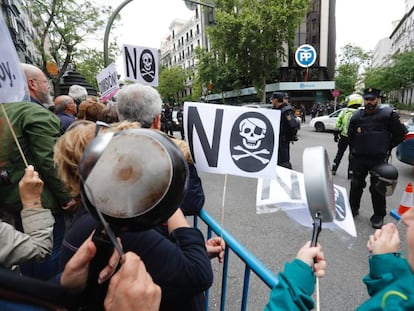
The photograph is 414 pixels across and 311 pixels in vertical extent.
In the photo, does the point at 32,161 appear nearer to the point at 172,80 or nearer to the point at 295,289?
the point at 295,289

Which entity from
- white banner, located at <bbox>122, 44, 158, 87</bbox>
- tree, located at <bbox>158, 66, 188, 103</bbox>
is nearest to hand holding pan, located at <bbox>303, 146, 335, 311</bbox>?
white banner, located at <bbox>122, 44, 158, 87</bbox>

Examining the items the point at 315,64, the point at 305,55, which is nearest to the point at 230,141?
the point at 305,55

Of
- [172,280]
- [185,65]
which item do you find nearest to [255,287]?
[172,280]

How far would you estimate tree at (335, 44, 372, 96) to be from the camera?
42125 millimetres

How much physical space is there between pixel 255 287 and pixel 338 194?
1.75m

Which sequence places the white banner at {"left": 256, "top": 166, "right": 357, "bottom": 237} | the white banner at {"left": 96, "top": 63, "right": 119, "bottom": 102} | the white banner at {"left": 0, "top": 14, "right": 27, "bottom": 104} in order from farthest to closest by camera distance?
the white banner at {"left": 96, "top": 63, "right": 119, "bottom": 102} < the white banner at {"left": 0, "top": 14, "right": 27, "bottom": 104} < the white banner at {"left": 256, "top": 166, "right": 357, "bottom": 237}

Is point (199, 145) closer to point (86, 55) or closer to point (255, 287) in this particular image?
point (255, 287)

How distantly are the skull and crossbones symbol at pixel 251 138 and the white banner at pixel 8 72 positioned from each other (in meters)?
1.27

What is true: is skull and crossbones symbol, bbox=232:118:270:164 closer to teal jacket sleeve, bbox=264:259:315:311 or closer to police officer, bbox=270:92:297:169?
teal jacket sleeve, bbox=264:259:315:311

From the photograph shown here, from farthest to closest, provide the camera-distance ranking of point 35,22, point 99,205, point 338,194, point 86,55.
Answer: point 86,55
point 35,22
point 338,194
point 99,205

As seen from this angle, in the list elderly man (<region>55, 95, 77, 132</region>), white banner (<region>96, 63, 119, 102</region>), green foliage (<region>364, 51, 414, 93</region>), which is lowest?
elderly man (<region>55, 95, 77, 132</region>)

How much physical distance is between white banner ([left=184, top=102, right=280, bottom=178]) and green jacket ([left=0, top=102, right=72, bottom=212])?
1.15 m

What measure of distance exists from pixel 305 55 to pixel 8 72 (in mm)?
33337

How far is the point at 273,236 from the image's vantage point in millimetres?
3609
